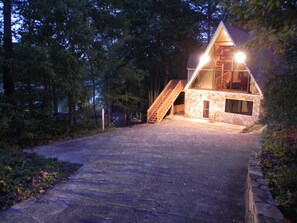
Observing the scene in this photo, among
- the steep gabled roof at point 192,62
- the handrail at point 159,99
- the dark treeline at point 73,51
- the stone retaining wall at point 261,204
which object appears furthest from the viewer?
the steep gabled roof at point 192,62

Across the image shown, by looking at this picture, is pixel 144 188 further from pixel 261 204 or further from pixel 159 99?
pixel 159 99

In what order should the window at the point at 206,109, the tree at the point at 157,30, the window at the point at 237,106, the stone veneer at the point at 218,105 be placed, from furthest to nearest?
1. the tree at the point at 157,30
2. the window at the point at 206,109
3. the window at the point at 237,106
4. the stone veneer at the point at 218,105

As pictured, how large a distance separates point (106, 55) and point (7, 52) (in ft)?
18.0

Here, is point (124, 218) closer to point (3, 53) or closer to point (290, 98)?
point (290, 98)

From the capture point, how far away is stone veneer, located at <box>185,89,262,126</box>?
1555cm

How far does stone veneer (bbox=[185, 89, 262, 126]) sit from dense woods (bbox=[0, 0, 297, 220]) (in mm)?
4267

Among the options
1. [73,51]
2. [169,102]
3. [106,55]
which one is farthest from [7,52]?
[169,102]

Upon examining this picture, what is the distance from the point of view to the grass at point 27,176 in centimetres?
439

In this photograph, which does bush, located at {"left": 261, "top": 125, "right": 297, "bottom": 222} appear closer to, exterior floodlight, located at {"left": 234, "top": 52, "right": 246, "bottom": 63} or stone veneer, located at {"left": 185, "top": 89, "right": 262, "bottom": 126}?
exterior floodlight, located at {"left": 234, "top": 52, "right": 246, "bottom": 63}

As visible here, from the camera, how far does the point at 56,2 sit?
9.05 metres

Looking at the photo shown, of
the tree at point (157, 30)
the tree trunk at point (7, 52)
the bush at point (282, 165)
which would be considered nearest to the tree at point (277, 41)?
the bush at point (282, 165)

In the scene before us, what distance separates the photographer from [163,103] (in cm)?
1780

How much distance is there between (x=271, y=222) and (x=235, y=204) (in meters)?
1.73

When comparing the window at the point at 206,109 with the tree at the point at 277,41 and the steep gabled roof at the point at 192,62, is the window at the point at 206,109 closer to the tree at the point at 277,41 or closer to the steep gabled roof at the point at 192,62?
the steep gabled roof at the point at 192,62
